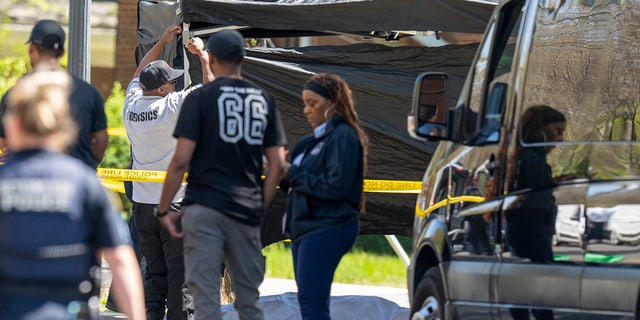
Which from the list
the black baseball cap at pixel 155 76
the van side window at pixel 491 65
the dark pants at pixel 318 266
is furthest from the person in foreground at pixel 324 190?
the black baseball cap at pixel 155 76

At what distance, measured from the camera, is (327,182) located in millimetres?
6645

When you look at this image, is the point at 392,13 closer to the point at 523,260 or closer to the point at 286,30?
the point at 286,30

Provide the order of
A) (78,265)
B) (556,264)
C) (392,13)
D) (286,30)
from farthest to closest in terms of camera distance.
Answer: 1. (286,30)
2. (392,13)
3. (556,264)
4. (78,265)

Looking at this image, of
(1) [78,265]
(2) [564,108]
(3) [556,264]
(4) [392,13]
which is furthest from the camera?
(4) [392,13]

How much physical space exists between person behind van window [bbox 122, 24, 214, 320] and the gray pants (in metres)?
1.87

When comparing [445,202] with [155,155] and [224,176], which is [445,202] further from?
[155,155]

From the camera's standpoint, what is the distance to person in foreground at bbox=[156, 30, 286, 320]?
252 inches

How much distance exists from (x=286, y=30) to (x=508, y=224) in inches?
176

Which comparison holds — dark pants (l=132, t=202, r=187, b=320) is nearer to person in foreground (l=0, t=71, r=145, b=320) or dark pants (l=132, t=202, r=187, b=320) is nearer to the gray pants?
the gray pants

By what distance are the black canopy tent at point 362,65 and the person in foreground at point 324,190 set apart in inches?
92.5

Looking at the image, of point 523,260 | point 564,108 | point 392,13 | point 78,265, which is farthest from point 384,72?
point 78,265

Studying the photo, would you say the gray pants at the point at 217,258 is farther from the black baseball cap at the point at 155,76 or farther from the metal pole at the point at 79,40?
the metal pole at the point at 79,40

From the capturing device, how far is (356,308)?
9.50 m

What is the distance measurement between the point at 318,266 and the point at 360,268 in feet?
27.3
